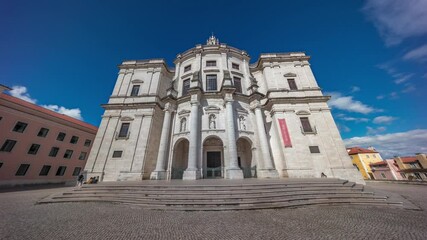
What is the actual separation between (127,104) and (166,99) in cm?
508

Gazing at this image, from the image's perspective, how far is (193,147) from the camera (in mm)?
13664

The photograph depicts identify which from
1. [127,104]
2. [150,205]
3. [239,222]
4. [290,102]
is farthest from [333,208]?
[127,104]

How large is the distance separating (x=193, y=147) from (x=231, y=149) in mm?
3715

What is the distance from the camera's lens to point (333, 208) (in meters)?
6.22

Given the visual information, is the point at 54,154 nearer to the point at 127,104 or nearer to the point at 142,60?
the point at 127,104

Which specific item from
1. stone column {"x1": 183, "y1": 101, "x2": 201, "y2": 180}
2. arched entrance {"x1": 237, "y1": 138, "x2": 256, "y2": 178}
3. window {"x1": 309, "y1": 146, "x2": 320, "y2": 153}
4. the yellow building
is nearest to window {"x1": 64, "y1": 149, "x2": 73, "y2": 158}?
stone column {"x1": 183, "y1": 101, "x2": 201, "y2": 180}

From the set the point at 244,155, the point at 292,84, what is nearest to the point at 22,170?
the point at 244,155

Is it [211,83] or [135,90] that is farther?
[135,90]

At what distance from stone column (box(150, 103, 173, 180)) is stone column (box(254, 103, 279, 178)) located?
9699 mm

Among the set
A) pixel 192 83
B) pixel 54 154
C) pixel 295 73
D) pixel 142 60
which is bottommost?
pixel 54 154

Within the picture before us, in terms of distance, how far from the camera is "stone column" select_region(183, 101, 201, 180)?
41.0ft

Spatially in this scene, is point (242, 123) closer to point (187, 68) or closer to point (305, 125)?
point (305, 125)

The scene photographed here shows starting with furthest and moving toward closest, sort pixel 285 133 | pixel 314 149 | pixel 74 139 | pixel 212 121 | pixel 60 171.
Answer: pixel 74 139
pixel 60 171
pixel 212 121
pixel 285 133
pixel 314 149

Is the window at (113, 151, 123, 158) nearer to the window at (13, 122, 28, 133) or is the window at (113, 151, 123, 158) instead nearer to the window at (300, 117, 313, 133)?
the window at (13, 122, 28, 133)
